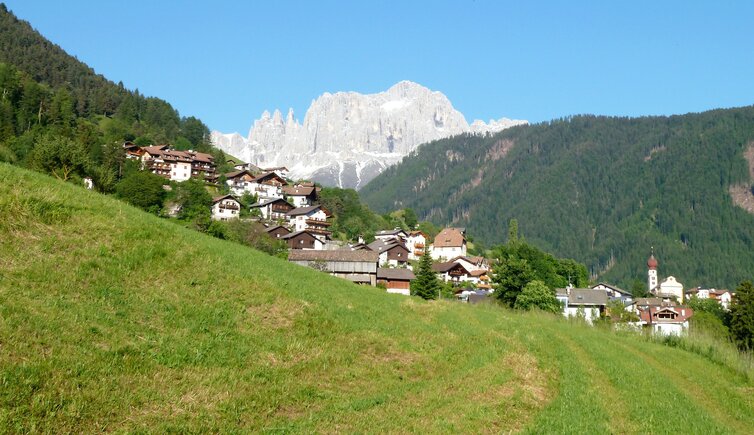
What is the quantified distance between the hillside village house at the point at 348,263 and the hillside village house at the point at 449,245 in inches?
3669

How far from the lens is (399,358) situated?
66.4 feet

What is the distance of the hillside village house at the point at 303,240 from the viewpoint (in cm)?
10906

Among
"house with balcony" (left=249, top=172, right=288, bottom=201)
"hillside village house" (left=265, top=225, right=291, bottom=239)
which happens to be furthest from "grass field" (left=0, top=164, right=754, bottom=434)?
"house with balcony" (left=249, top=172, right=288, bottom=201)

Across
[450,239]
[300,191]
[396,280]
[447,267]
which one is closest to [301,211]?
[300,191]

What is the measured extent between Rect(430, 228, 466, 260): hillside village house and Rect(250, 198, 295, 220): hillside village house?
178 ft

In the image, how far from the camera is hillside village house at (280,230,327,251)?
109 m

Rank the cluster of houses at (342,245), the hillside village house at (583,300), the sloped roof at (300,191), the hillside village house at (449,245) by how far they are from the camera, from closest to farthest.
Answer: the cluster of houses at (342,245), the hillside village house at (583,300), the sloped roof at (300,191), the hillside village house at (449,245)

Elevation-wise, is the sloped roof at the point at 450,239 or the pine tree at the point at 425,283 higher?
the sloped roof at the point at 450,239

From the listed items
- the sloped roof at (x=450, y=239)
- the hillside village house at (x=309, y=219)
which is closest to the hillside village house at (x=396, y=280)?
the hillside village house at (x=309, y=219)

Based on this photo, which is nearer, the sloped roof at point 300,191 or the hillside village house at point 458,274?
the hillside village house at point 458,274

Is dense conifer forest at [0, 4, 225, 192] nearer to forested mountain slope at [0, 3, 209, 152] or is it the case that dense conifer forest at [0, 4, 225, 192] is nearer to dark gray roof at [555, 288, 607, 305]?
forested mountain slope at [0, 3, 209, 152]

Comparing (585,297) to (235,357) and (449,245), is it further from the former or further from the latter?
(235,357)

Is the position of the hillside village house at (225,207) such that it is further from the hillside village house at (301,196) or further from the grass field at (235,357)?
the grass field at (235,357)

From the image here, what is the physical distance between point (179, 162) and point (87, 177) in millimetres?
70582
